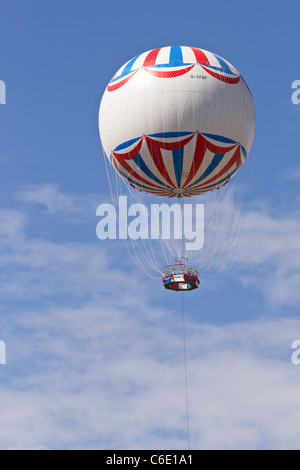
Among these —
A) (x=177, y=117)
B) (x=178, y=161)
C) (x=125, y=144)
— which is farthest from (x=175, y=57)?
(x=178, y=161)

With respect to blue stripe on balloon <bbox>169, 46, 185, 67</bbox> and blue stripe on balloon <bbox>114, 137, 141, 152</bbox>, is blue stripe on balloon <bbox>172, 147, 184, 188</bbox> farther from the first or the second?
blue stripe on balloon <bbox>169, 46, 185, 67</bbox>

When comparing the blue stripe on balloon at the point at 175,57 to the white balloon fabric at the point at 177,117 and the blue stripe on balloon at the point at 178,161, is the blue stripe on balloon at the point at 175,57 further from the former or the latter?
the blue stripe on balloon at the point at 178,161

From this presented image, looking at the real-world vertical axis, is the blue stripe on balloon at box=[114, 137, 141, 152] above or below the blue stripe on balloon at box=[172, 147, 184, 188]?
above

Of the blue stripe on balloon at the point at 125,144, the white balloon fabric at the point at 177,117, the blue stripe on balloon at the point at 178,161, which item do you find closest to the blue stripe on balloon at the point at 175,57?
the white balloon fabric at the point at 177,117

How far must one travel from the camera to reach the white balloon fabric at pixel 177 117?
187 ft

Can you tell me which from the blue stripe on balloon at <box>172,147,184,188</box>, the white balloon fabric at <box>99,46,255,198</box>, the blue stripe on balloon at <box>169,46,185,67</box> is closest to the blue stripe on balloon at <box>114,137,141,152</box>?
the white balloon fabric at <box>99,46,255,198</box>

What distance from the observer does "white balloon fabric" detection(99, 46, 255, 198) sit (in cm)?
5697

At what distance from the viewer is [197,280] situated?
58656mm
